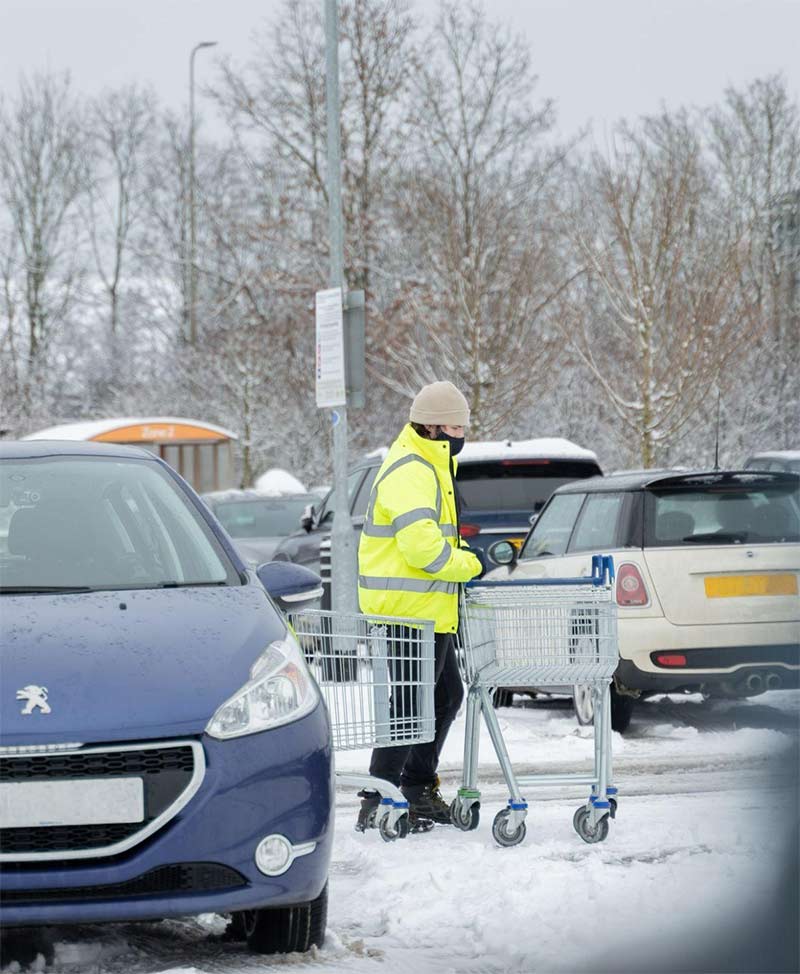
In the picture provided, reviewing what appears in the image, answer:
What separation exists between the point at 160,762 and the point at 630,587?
205 inches

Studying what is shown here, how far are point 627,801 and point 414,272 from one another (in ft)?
93.7

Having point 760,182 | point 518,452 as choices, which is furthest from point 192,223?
point 518,452

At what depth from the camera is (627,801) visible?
7465 mm

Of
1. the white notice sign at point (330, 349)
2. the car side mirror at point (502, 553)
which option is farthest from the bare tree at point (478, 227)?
the car side mirror at point (502, 553)

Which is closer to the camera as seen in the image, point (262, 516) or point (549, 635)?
point (549, 635)

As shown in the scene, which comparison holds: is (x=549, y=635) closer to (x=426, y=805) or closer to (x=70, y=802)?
(x=426, y=805)

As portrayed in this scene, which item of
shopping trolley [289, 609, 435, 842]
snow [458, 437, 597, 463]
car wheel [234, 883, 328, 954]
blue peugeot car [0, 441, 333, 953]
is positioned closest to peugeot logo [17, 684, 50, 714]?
blue peugeot car [0, 441, 333, 953]

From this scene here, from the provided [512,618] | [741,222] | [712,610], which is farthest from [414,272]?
[512,618]

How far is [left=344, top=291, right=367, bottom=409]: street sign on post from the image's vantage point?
559 inches

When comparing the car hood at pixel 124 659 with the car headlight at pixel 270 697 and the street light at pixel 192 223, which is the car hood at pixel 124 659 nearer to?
the car headlight at pixel 270 697

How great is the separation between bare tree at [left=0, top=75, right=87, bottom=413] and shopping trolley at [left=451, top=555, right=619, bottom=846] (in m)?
46.5

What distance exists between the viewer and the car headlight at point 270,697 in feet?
15.0

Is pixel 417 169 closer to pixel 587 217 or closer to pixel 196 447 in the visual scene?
pixel 587 217

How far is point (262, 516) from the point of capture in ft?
73.8
